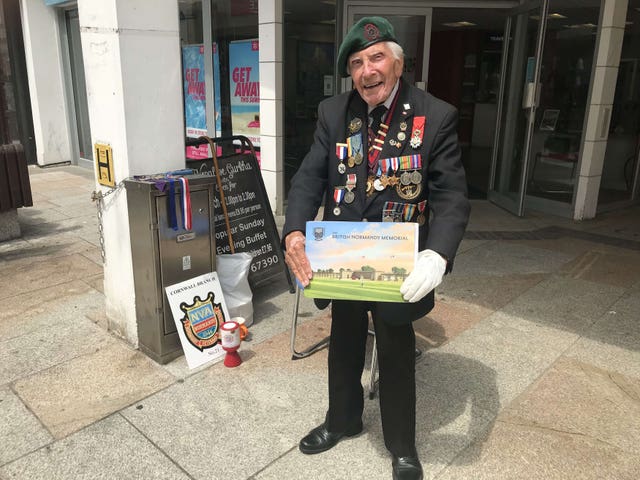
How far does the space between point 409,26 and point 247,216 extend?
13.6 ft

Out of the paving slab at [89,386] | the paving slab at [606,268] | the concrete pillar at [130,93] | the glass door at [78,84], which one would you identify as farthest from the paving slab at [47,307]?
the glass door at [78,84]

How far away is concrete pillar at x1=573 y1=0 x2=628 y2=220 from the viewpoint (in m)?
6.24

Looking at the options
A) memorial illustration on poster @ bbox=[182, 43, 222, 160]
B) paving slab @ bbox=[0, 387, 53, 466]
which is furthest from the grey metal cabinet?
memorial illustration on poster @ bbox=[182, 43, 222, 160]

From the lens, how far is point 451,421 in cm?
284

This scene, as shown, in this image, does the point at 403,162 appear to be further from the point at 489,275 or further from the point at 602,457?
the point at 489,275

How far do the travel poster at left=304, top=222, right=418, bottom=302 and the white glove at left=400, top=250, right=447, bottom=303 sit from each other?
36 millimetres

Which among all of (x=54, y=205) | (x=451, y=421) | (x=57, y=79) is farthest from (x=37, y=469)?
(x=57, y=79)

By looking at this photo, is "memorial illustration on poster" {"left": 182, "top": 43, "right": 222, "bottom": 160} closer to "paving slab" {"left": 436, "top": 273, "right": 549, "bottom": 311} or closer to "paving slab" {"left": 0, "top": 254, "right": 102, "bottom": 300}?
"paving slab" {"left": 0, "top": 254, "right": 102, "bottom": 300}

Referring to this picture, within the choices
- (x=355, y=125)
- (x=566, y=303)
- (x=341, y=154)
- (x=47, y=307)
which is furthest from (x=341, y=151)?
(x=47, y=307)

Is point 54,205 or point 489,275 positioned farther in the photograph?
point 54,205

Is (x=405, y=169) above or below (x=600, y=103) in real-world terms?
below

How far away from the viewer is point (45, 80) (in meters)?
10.0

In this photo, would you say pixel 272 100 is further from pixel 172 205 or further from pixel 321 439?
pixel 321 439

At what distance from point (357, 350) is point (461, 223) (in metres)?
0.81
